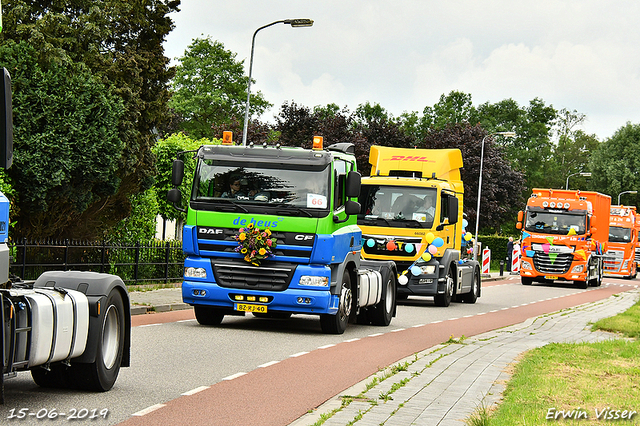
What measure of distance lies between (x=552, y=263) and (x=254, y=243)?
86.8 ft

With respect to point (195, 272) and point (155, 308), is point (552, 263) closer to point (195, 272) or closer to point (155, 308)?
point (155, 308)

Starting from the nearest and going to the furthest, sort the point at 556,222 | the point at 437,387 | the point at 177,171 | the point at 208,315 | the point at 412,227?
the point at 437,387 → the point at 177,171 → the point at 208,315 → the point at 412,227 → the point at 556,222

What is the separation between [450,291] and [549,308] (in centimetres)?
346

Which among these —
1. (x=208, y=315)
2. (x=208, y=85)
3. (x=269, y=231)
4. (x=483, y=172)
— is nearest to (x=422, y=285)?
(x=208, y=315)

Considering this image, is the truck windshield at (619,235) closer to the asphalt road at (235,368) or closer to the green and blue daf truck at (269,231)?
the asphalt road at (235,368)


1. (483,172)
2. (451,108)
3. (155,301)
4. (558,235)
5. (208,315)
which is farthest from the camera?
(451,108)

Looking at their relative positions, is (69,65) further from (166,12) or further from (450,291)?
(450,291)

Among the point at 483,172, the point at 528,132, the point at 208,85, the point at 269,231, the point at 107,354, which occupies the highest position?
the point at 528,132

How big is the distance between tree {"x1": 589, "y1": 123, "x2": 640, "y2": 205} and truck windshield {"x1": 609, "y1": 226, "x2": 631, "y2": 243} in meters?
41.0

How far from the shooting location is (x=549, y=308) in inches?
972

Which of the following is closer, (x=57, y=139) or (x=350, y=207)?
(x=350, y=207)

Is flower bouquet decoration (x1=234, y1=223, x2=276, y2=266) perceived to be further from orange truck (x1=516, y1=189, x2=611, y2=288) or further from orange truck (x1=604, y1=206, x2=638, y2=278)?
orange truck (x1=604, y1=206, x2=638, y2=278)

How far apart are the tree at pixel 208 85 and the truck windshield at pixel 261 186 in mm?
51522

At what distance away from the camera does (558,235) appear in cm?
3734
